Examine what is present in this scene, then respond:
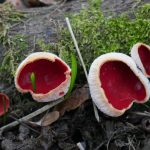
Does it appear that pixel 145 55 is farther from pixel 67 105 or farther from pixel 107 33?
pixel 67 105

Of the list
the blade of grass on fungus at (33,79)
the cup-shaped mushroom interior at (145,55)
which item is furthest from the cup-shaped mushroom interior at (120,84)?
the blade of grass on fungus at (33,79)

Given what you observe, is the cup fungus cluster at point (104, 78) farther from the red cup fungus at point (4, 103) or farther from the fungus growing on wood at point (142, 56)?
the red cup fungus at point (4, 103)

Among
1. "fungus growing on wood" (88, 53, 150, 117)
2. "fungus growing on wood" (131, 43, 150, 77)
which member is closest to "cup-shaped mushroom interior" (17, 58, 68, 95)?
"fungus growing on wood" (88, 53, 150, 117)

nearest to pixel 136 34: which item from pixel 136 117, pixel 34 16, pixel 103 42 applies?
pixel 103 42

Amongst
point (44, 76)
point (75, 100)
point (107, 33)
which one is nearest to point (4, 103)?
point (44, 76)

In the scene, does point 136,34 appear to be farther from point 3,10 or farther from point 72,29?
point 3,10
